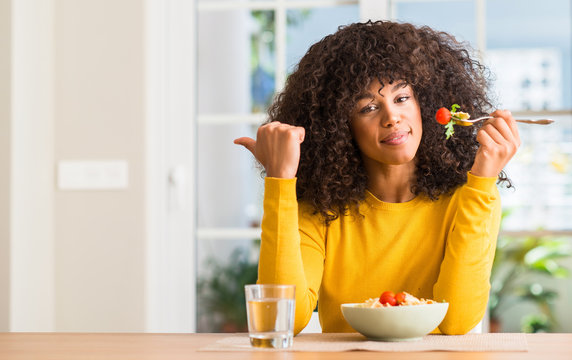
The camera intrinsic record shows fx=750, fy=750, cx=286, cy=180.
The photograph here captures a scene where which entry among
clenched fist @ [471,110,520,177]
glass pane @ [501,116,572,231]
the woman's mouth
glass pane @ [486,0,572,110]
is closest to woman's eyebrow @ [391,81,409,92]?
the woman's mouth

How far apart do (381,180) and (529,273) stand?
4.53m

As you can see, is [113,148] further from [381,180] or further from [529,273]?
[529,273]

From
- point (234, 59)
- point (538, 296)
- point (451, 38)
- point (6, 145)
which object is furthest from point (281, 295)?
point (538, 296)

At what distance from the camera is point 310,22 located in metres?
3.21

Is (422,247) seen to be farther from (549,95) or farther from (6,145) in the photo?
(549,95)

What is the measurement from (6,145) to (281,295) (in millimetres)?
1901

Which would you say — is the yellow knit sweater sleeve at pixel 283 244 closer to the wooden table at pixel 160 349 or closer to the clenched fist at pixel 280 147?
the clenched fist at pixel 280 147

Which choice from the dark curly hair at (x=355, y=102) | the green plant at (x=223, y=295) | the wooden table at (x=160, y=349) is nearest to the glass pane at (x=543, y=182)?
the green plant at (x=223, y=295)

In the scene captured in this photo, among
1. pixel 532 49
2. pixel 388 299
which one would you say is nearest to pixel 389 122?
pixel 388 299

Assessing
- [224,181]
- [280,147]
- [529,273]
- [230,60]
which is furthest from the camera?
[529,273]

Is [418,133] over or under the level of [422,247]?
over

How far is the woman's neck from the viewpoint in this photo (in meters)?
1.64

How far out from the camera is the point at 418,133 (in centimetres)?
153

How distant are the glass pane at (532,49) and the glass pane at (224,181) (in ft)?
12.3
